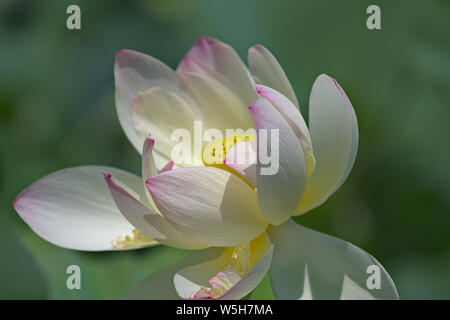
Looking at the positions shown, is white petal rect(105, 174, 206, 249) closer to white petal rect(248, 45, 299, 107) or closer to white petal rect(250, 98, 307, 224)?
white petal rect(250, 98, 307, 224)

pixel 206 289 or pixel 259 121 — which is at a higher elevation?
pixel 259 121

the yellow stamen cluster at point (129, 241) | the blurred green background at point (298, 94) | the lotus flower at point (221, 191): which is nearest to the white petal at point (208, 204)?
the lotus flower at point (221, 191)

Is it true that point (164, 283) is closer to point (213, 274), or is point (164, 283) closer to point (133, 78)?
point (213, 274)

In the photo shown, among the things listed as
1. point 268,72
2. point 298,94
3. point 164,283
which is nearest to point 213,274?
point 164,283

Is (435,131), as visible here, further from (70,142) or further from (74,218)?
(70,142)
